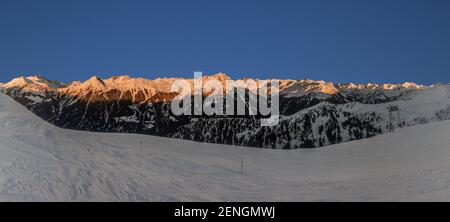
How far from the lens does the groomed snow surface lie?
31094 mm

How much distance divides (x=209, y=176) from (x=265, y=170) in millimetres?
6308

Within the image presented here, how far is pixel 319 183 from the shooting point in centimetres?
3947

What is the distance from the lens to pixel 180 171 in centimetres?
3925

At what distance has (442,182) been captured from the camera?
110 ft

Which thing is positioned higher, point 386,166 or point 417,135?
point 417,135

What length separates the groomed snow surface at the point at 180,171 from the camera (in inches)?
1224
